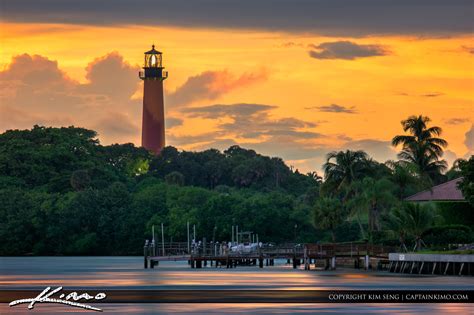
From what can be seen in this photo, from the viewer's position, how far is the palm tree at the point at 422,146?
138 metres

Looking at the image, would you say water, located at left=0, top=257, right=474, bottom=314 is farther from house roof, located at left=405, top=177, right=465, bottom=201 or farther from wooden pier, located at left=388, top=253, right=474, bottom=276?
house roof, located at left=405, top=177, right=465, bottom=201

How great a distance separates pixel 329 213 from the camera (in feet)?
459

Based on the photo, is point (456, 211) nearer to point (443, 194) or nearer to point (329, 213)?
point (443, 194)

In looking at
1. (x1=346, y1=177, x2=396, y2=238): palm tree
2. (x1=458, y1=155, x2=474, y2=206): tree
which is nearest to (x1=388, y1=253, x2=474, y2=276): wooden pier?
(x1=458, y1=155, x2=474, y2=206): tree

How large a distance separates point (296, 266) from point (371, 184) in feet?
38.0

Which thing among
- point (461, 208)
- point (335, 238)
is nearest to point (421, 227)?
point (461, 208)

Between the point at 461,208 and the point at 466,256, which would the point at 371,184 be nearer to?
the point at 461,208

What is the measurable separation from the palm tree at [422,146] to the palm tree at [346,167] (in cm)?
364

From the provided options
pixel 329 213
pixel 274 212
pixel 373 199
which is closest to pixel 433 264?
pixel 373 199

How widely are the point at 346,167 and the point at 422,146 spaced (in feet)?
24.9

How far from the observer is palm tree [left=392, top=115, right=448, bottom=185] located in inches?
5418
